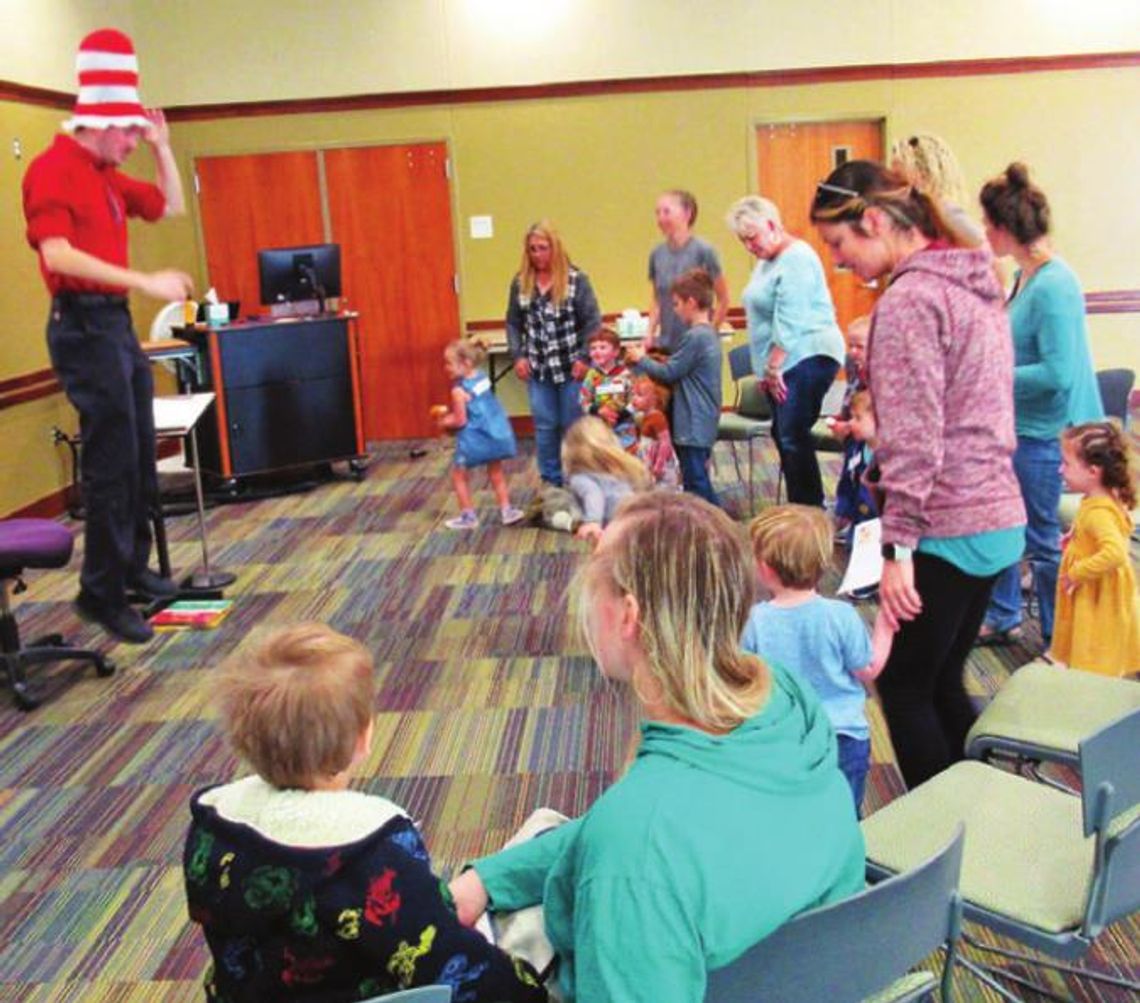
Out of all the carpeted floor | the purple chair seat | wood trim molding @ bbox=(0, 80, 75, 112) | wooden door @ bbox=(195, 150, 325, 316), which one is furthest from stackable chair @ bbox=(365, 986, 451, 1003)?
wooden door @ bbox=(195, 150, 325, 316)

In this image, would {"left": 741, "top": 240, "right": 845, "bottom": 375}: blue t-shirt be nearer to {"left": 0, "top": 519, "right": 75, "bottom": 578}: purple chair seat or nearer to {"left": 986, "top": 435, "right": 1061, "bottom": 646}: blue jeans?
{"left": 986, "top": 435, "right": 1061, "bottom": 646}: blue jeans

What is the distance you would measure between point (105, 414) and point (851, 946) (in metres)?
3.58

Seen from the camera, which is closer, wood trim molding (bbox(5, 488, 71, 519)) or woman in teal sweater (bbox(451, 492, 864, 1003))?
woman in teal sweater (bbox(451, 492, 864, 1003))

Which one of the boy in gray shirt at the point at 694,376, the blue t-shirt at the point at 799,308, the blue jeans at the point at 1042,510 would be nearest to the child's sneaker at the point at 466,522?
the boy in gray shirt at the point at 694,376

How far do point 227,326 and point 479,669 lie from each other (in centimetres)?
351

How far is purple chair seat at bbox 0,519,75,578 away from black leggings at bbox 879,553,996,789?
2.82 metres

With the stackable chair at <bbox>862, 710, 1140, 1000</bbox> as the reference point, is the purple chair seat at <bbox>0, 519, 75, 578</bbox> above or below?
above

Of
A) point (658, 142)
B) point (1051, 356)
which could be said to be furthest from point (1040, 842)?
point (658, 142)

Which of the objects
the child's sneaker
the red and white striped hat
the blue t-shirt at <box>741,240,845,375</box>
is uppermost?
the red and white striped hat

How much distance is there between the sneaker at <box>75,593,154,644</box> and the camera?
4398 mm

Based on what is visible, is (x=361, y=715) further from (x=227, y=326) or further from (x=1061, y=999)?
(x=227, y=326)

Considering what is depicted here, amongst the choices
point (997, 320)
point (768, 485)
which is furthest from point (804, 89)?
point (997, 320)

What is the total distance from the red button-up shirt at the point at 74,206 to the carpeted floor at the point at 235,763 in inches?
56.6

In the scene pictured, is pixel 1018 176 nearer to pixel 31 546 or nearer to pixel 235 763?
pixel 235 763
